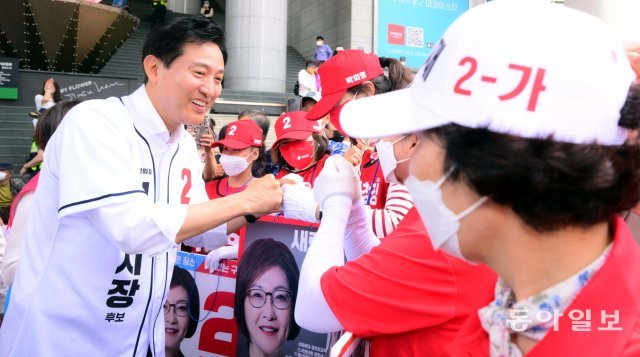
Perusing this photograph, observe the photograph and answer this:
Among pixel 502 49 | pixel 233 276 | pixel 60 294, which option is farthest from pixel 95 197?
pixel 502 49

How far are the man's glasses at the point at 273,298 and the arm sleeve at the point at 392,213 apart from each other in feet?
1.79

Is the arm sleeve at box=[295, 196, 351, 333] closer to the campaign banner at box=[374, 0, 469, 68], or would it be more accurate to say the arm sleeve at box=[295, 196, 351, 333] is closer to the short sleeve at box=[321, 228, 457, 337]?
the short sleeve at box=[321, 228, 457, 337]

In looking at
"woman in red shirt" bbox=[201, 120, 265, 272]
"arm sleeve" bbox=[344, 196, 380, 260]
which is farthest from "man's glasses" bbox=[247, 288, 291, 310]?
"woman in red shirt" bbox=[201, 120, 265, 272]

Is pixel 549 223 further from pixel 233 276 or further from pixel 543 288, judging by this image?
pixel 233 276

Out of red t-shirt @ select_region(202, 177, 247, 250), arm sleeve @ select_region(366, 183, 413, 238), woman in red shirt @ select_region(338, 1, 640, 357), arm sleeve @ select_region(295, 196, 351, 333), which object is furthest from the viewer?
red t-shirt @ select_region(202, 177, 247, 250)

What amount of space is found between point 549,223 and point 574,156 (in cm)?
13

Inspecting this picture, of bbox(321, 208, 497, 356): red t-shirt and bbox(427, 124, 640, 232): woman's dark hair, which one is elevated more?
bbox(427, 124, 640, 232): woman's dark hair

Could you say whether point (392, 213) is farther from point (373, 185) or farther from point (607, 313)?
point (607, 313)

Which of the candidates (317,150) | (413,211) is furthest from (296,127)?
(413,211)

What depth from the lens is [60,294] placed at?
77.2 inches

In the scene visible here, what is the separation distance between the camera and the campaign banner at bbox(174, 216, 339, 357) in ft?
8.28

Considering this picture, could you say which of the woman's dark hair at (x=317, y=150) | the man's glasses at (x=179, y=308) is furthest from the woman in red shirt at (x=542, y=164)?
the woman's dark hair at (x=317, y=150)

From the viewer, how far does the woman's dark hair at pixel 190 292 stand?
2.96 meters

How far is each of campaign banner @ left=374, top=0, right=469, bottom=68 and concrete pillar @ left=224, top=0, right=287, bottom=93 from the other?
180 inches
